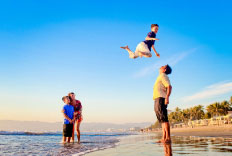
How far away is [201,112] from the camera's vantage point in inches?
3757

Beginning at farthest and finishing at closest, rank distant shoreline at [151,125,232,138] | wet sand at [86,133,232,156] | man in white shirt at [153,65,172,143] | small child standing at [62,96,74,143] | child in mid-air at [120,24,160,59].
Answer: distant shoreline at [151,125,232,138] < small child standing at [62,96,74,143] < child in mid-air at [120,24,160,59] < man in white shirt at [153,65,172,143] < wet sand at [86,133,232,156]

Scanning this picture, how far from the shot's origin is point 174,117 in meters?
107

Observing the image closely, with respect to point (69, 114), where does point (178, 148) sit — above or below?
below

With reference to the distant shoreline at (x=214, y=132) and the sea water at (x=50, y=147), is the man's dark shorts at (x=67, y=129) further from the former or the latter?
the distant shoreline at (x=214, y=132)

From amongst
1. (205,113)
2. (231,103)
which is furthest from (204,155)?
(205,113)

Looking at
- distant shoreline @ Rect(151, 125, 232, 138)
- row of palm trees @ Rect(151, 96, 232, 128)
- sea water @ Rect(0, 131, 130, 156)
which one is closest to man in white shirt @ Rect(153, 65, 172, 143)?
sea water @ Rect(0, 131, 130, 156)

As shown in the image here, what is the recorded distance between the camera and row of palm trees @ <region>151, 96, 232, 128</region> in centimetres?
7944

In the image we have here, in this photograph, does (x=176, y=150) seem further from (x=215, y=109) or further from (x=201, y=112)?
(x=201, y=112)

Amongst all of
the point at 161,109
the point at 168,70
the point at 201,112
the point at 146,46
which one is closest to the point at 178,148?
the point at 161,109

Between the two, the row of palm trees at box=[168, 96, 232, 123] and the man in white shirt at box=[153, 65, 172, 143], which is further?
the row of palm trees at box=[168, 96, 232, 123]

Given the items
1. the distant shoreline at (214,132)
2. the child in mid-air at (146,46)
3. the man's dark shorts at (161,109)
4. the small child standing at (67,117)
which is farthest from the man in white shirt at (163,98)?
the small child standing at (67,117)

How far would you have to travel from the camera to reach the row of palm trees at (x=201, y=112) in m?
79.4

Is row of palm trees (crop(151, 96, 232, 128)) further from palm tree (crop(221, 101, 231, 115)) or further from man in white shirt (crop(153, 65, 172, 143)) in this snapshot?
man in white shirt (crop(153, 65, 172, 143))

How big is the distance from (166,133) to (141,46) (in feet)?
9.54
